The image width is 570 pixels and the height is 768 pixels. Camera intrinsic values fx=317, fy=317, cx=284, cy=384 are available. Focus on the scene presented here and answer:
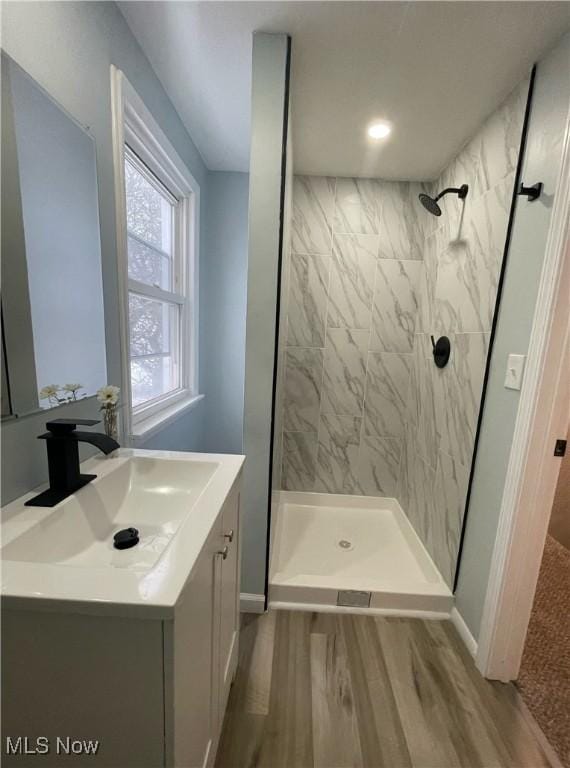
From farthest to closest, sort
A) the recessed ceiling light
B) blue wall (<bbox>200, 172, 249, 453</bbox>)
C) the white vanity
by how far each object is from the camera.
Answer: blue wall (<bbox>200, 172, 249, 453</bbox>) → the recessed ceiling light → the white vanity

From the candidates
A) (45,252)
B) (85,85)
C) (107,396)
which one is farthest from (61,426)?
(85,85)

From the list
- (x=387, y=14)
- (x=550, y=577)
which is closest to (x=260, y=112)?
(x=387, y=14)

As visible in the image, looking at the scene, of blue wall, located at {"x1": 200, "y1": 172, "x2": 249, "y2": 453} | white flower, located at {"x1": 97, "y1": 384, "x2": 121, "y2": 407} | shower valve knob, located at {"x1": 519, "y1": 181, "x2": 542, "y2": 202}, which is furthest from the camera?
blue wall, located at {"x1": 200, "y1": 172, "x2": 249, "y2": 453}

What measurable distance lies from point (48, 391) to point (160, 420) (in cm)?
89

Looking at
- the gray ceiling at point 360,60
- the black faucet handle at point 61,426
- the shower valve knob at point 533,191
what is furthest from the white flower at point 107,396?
the shower valve knob at point 533,191

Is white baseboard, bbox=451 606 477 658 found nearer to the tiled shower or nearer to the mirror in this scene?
the tiled shower

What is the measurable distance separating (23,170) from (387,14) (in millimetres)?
1269

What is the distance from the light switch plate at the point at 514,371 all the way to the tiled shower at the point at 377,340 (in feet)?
1.29

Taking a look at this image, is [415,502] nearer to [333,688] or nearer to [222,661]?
[333,688]

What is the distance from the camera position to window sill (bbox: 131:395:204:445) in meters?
1.53

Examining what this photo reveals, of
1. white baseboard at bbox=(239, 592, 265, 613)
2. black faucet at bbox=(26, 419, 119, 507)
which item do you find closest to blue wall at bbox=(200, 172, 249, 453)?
white baseboard at bbox=(239, 592, 265, 613)

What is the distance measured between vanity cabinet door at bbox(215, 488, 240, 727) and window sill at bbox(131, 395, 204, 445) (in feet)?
2.30

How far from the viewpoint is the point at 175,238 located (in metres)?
2.17

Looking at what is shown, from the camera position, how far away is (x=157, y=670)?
0.51 metres
